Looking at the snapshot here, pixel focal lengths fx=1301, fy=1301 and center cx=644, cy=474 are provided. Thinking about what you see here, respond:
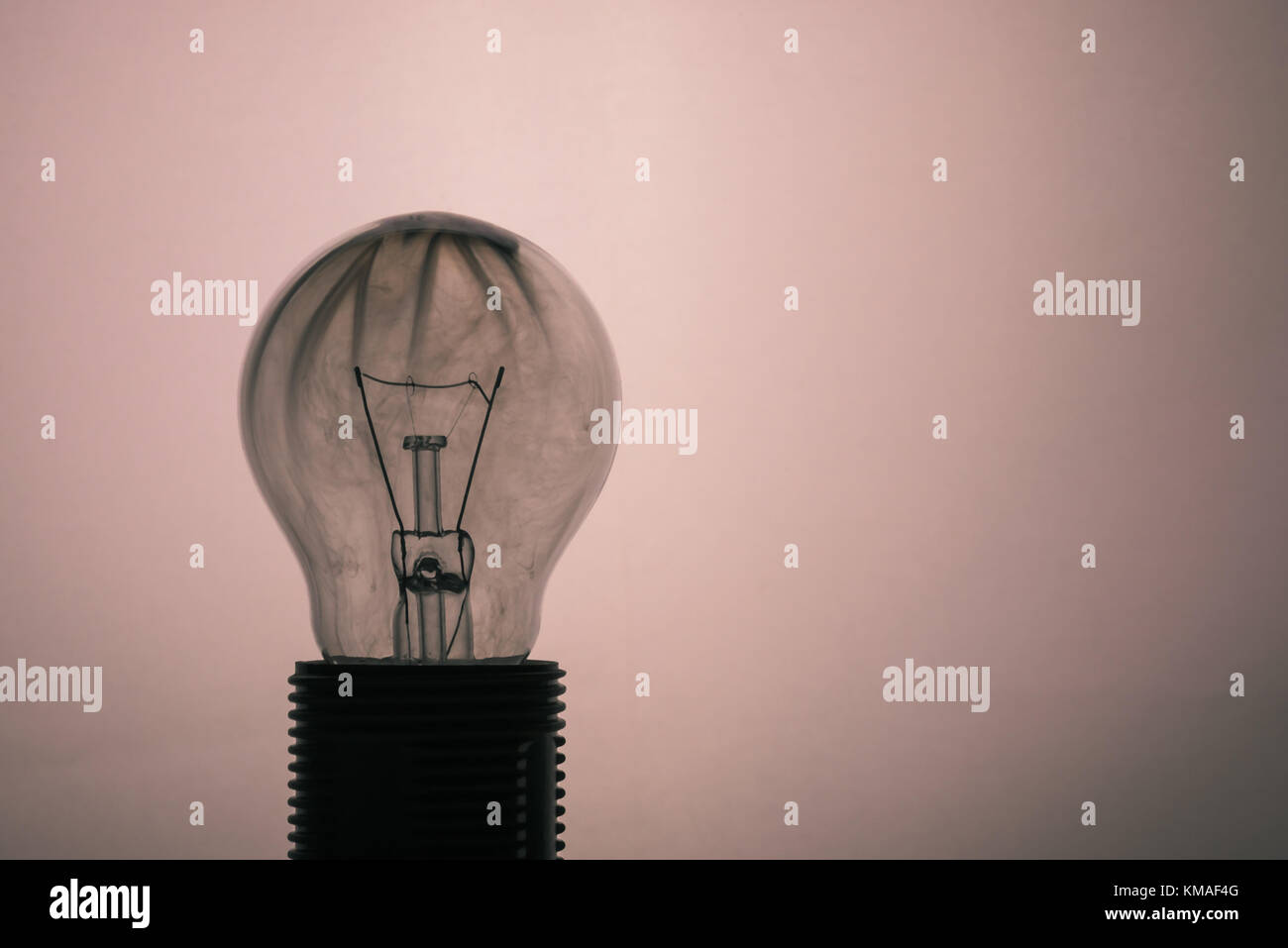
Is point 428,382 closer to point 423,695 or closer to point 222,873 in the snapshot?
point 423,695

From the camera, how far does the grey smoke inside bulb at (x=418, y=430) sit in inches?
44.7

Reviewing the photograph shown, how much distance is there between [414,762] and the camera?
103cm

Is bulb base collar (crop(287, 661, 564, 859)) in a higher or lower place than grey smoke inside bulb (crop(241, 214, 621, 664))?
lower

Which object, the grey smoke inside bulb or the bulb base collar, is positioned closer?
the bulb base collar

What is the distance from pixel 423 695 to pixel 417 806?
9 centimetres

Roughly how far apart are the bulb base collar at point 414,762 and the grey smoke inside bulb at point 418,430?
0.11m

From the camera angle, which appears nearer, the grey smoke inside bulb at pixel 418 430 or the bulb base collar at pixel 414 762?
the bulb base collar at pixel 414 762

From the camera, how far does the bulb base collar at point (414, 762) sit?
3.36 feet

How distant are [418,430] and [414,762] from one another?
29 cm

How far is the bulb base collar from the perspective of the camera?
1.02m

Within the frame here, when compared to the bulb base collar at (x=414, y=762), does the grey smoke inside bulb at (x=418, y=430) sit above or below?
above

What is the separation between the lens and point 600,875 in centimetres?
94

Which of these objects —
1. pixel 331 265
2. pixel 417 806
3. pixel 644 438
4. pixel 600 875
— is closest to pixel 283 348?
pixel 331 265

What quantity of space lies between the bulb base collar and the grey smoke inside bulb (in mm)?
111
